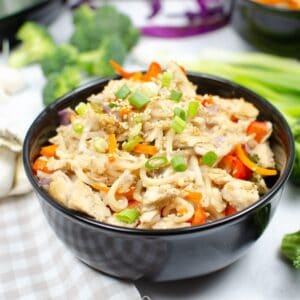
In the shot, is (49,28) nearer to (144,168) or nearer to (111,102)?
(111,102)

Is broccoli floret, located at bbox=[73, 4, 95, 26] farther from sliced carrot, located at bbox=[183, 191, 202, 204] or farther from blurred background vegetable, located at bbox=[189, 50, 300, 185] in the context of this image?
sliced carrot, located at bbox=[183, 191, 202, 204]

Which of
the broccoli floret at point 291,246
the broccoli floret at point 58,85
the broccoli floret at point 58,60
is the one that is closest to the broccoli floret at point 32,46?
the broccoli floret at point 58,60

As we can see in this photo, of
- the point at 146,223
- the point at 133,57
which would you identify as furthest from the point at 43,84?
the point at 146,223

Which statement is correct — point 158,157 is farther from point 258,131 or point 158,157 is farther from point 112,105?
point 258,131

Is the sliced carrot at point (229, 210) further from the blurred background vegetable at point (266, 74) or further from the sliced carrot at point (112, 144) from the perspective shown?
the blurred background vegetable at point (266, 74)

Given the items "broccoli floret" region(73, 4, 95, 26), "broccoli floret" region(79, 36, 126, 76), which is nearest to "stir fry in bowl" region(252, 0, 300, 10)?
"broccoli floret" region(79, 36, 126, 76)

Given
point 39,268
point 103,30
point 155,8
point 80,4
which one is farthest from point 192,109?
point 80,4
